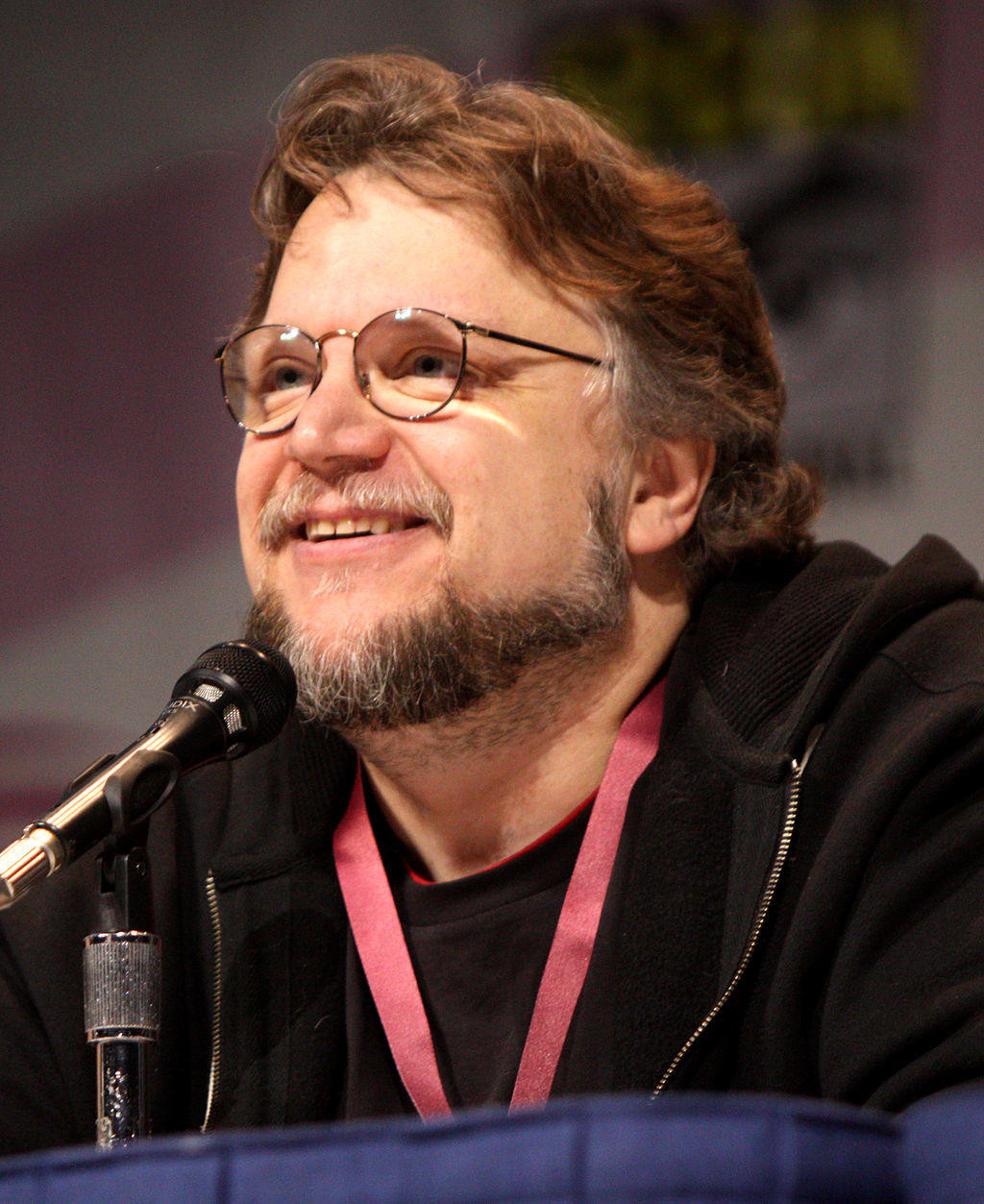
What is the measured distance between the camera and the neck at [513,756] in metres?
1.82

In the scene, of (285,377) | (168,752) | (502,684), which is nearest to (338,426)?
(285,377)

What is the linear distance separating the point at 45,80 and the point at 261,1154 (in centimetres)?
334

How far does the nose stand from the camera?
1.72 m

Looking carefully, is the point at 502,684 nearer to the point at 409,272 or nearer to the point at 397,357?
the point at 397,357

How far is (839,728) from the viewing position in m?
1.57

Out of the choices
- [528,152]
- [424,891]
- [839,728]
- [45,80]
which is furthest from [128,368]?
[839,728]

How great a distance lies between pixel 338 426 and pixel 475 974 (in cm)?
69

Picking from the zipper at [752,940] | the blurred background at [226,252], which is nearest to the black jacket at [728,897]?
the zipper at [752,940]

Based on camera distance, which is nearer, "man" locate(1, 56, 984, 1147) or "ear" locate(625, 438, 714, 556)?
"man" locate(1, 56, 984, 1147)

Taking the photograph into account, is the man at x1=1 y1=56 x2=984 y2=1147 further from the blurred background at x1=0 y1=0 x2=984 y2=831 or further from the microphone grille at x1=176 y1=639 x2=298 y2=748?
the blurred background at x1=0 y1=0 x2=984 y2=831

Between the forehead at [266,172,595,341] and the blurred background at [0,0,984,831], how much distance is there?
116 centimetres

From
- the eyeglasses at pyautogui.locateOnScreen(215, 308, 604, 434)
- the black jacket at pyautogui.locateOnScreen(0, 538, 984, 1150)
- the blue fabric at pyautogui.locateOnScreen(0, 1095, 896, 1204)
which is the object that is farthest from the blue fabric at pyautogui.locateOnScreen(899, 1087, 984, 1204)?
the eyeglasses at pyautogui.locateOnScreen(215, 308, 604, 434)

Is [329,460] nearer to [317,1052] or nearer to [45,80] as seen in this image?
[317,1052]

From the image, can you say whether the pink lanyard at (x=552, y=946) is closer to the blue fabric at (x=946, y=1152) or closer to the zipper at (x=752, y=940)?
the zipper at (x=752, y=940)
